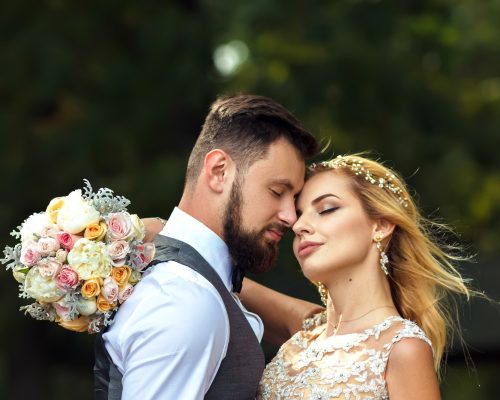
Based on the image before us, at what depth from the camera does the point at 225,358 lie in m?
3.55

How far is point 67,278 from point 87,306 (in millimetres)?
120

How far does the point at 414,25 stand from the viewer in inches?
485

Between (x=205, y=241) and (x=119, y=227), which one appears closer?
(x=119, y=227)

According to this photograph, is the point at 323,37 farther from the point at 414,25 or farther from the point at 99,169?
the point at 99,169

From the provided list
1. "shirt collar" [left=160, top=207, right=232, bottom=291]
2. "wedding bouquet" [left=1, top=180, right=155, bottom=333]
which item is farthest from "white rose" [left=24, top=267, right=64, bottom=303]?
"shirt collar" [left=160, top=207, right=232, bottom=291]

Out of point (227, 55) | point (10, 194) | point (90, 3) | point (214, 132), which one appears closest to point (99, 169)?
point (10, 194)

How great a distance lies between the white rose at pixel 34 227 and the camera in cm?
350

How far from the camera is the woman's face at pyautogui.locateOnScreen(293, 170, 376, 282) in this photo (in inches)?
154

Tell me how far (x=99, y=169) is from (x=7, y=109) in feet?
3.90

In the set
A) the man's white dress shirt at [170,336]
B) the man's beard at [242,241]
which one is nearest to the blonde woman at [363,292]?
the man's beard at [242,241]

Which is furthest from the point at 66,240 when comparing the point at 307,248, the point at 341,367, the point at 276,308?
the point at 276,308

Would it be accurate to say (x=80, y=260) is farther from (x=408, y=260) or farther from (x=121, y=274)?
(x=408, y=260)

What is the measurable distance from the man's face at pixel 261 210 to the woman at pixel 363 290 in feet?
0.58

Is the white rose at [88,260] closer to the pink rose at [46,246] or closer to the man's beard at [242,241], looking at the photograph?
the pink rose at [46,246]
